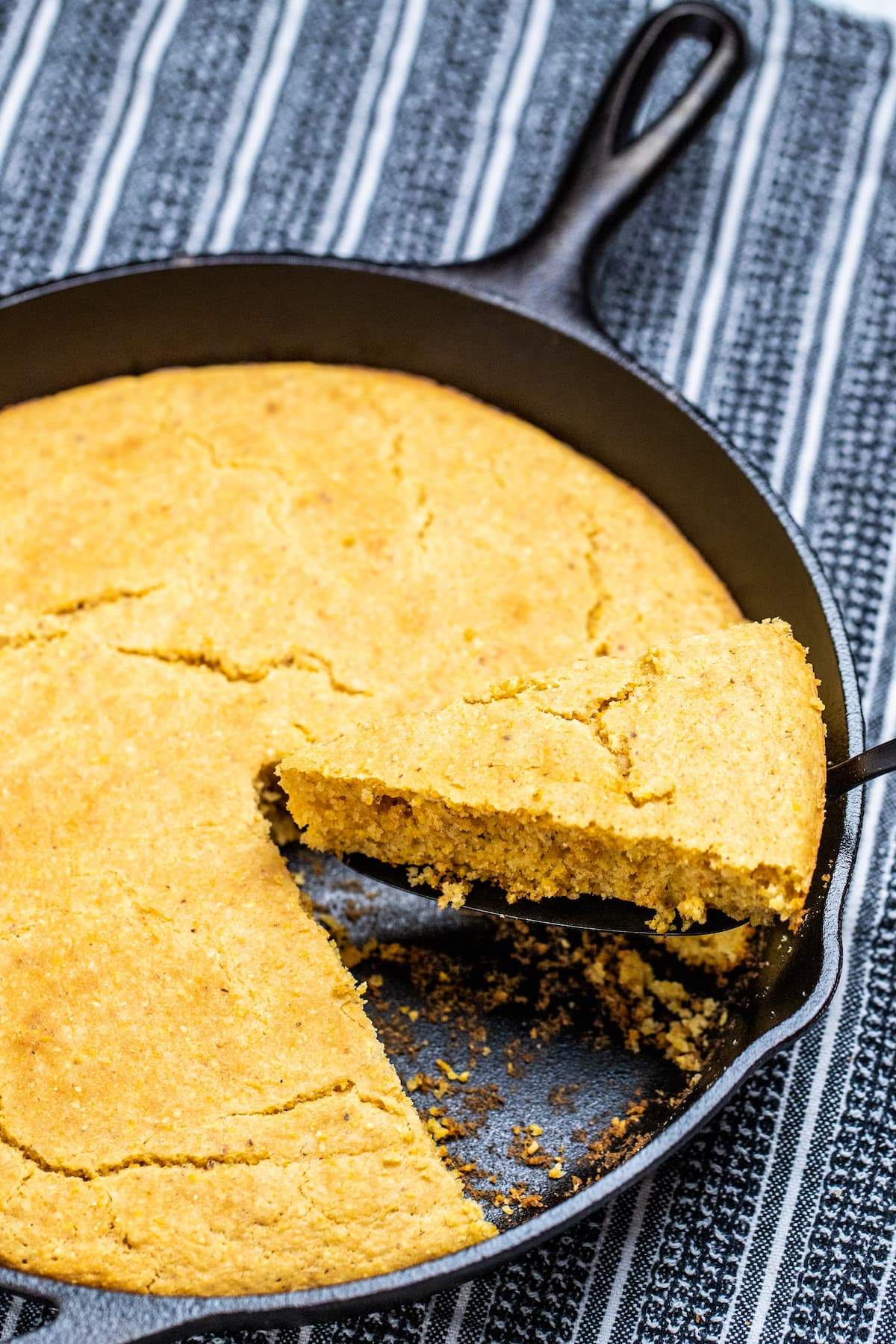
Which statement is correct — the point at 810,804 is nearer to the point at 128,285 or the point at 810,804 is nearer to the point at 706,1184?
the point at 706,1184

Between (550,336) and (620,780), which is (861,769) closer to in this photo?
(620,780)

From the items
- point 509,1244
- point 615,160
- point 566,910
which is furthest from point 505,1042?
point 615,160

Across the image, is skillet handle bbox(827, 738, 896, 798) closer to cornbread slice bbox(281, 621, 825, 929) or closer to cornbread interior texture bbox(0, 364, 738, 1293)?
cornbread slice bbox(281, 621, 825, 929)

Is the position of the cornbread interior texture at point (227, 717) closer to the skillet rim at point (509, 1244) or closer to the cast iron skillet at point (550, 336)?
the cast iron skillet at point (550, 336)

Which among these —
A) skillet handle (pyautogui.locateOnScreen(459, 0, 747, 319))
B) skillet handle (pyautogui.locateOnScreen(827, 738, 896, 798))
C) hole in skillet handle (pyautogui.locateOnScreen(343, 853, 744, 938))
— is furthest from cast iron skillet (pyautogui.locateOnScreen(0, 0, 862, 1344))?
hole in skillet handle (pyautogui.locateOnScreen(343, 853, 744, 938))

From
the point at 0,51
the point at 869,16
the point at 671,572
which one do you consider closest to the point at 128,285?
the point at 0,51
